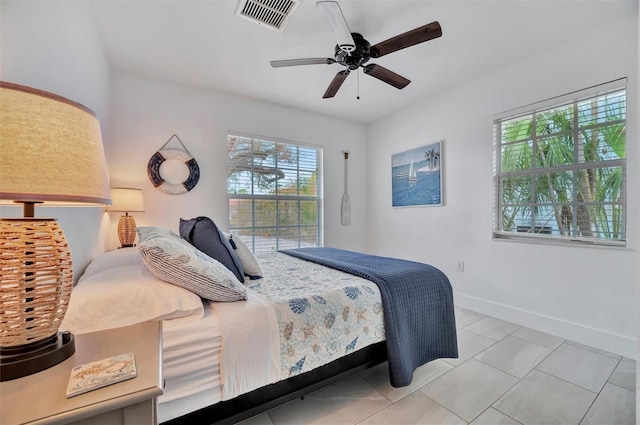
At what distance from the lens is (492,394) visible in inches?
66.4

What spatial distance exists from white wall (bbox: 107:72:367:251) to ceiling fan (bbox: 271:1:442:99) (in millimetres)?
1429

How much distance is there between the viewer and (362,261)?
225 cm

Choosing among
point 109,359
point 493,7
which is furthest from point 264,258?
point 493,7

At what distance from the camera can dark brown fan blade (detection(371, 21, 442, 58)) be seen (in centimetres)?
176

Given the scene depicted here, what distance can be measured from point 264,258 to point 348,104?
2396 mm

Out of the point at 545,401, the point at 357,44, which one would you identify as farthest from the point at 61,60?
the point at 545,401

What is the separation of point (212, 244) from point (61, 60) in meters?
1.23

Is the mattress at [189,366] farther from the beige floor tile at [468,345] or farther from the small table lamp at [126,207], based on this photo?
the small table lamp at [126,207]

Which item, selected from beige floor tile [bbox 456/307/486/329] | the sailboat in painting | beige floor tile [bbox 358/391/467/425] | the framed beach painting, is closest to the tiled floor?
beige floor tile [bbox 358/391/467/425]

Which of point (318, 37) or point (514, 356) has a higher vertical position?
point (318, 37)

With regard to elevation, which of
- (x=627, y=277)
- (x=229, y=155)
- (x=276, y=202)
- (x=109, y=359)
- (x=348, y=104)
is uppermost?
(x=348, y=104)

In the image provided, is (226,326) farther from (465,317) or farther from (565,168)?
(565,168)

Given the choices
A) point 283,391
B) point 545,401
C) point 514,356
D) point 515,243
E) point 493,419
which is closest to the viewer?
point 283,391

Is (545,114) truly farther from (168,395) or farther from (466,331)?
(168,395)
